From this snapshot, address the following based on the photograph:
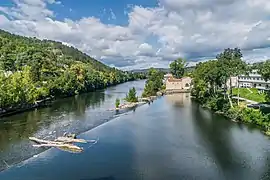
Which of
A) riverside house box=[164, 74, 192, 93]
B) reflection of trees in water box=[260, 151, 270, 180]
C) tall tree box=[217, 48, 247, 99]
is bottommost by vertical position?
reflection of trees in water box=[260, 151, 270, 180]

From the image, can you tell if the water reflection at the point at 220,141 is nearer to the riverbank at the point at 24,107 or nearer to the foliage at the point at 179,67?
the riverbank at the point at 24,107

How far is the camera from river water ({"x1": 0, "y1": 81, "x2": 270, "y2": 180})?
25.9 metres

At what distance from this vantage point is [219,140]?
121 feet

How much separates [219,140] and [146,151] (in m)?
10.5

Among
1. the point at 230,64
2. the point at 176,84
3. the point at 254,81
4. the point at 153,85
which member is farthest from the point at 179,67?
the point at 230,64

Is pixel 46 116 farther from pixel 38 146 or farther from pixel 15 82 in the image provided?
pixel 38 146

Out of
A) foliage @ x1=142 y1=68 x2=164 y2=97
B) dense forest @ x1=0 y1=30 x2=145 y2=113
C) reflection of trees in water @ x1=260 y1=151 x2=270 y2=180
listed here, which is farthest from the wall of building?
reflection of trees in water @ x1=260 y1=151 x2=270 y2=180

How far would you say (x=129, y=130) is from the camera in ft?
141

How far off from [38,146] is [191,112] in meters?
34.3

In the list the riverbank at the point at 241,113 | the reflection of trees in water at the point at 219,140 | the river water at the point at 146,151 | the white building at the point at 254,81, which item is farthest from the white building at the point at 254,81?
the river water at the point at 146,151

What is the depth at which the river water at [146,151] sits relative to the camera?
25.9 meters

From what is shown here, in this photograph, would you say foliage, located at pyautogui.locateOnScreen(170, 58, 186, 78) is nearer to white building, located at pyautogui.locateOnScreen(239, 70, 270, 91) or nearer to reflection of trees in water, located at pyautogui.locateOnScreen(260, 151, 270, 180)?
white building, located at pyautogui.locateOnScreen(239, 70, 270, 91)

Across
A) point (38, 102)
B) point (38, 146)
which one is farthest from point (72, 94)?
point (38, 146)

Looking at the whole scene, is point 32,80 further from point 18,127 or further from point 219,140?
point 219,140
